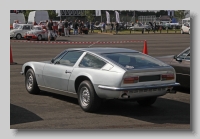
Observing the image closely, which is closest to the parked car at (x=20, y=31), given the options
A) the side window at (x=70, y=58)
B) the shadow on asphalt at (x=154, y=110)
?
the shadow on asphalt at (x=154, y=110)

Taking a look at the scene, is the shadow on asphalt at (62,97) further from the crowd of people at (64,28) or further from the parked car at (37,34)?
the parked car at (37,34)

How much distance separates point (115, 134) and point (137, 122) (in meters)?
0.86

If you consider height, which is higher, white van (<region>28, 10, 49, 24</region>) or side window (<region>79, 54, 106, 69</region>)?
white van (<region>28, 10, 49, 24</region>)

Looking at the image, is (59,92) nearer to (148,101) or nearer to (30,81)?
(30,81)

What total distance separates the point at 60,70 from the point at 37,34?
23566 millimetres

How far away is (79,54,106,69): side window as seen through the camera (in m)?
7.50

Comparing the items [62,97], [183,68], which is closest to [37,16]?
[62,97]

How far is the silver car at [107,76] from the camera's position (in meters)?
7.04

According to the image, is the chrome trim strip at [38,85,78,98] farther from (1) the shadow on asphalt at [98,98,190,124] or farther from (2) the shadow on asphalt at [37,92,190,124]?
(1) the shadow on asphalt at [98,98,190,124]

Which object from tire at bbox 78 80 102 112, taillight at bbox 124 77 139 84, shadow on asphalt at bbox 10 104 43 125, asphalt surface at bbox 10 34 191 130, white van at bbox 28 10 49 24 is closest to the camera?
asphalt surface at bbox 10 34 191 130

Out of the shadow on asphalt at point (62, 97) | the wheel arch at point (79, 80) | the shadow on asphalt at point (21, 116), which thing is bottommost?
the shadow on asphalt at point (21, 116)

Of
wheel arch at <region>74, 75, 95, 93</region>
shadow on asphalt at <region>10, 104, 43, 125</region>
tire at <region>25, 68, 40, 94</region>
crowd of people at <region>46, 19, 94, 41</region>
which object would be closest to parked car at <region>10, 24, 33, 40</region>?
crowd of people at <region>46, 19, 94, 41</region>

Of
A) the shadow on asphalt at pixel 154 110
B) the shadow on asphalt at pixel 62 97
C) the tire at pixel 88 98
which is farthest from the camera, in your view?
the shadow on asphalt at pixel 62 97

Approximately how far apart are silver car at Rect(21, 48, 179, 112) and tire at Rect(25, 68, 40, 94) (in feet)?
2.21
